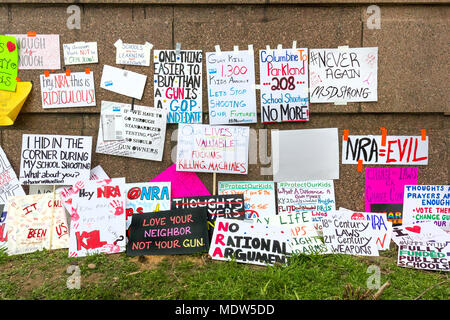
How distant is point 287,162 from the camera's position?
4.32 m

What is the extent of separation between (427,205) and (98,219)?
3932 mm

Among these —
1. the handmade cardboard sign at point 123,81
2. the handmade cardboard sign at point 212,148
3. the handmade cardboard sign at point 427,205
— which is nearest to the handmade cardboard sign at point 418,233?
the handmade cardboard sign at point 427,205

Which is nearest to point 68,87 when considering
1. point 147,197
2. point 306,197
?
point 147,197

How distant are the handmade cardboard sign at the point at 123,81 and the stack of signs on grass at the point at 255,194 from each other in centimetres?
156

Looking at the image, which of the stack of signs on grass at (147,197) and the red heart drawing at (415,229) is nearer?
the red heart drawing at (415,229)

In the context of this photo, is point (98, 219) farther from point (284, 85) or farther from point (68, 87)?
point (284, 85)

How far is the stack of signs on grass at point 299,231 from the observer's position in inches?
144

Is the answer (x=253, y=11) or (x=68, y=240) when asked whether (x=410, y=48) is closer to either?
(x=253, y=11)

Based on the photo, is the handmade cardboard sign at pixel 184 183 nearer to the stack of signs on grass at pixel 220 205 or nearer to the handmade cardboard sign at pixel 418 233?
the stack of signs on grass at pixel 220 205

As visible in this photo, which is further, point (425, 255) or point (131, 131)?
point (131, 131)

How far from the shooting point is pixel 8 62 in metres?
A: 4.19
